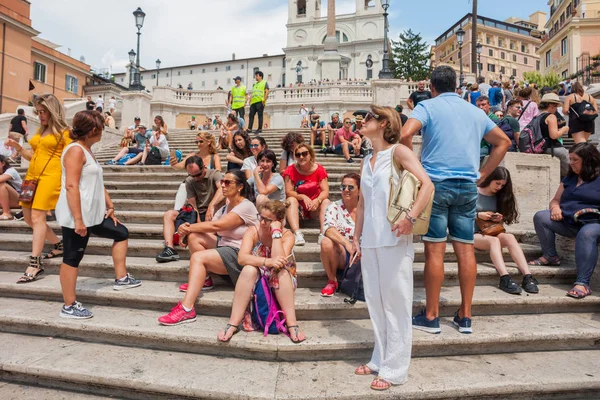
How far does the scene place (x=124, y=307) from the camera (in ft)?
Result: 12.7

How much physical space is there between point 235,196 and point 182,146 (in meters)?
10.7

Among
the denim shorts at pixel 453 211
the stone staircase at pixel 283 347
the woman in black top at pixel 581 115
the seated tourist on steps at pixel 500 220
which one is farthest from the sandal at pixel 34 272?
the woman in black top at pixel 581 115

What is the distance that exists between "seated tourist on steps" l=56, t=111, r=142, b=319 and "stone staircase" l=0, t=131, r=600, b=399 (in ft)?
1.32

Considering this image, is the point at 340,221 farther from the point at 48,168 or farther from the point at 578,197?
the point at 48,168

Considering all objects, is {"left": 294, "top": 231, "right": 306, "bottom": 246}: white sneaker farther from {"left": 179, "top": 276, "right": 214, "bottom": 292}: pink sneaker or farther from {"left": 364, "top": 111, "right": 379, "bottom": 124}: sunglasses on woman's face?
{"left": 364, "top": 111, "right": 379, "bottom": 124}: sunglasses on woman's face

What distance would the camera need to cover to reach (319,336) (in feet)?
10.4

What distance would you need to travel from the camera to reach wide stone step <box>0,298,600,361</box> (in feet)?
9.99

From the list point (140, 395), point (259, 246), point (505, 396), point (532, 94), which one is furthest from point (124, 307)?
point (532, 94)

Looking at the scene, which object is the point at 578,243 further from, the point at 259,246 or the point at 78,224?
the point at 78,224

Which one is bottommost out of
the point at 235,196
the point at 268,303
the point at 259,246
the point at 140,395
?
the point at 140,395

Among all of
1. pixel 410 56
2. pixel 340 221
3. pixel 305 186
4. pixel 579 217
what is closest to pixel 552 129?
pixel 579 217

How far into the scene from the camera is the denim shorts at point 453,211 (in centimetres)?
317

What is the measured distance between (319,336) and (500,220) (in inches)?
104

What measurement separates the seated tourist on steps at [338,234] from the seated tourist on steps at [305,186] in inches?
32.4
